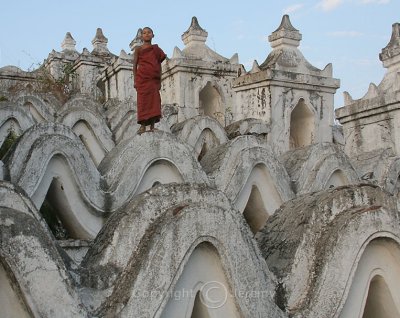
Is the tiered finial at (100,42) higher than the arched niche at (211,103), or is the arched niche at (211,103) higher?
the tiered finial at (100,42)

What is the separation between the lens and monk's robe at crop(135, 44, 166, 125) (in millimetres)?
7277

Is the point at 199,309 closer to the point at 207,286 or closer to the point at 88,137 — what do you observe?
the point at 207,286

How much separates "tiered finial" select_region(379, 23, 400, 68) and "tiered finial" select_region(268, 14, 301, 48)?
48.6 inches

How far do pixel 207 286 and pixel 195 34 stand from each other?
8909 mm

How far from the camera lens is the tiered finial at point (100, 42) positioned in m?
18.2

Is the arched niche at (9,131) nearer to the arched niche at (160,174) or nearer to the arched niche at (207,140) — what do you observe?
the arched niche at (207,140)

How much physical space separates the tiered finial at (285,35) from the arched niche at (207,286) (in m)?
6.86

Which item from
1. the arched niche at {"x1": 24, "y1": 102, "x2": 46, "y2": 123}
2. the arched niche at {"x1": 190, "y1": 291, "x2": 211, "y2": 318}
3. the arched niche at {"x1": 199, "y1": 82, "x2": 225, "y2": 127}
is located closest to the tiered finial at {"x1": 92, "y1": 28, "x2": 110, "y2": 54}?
the arched niche at {"x1": 199, "y1": 82, "x2": 225, "y2": 127}

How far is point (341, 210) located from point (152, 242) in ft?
4.72

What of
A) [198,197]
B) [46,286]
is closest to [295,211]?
[198,197]

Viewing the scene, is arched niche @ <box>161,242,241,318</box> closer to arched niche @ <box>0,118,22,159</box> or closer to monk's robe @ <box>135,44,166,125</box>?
monk's robe @ <box>135,44,166,125</box>

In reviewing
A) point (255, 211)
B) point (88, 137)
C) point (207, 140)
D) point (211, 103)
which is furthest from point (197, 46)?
point (255, 211)

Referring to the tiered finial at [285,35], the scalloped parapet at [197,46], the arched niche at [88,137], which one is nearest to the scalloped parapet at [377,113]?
the tiered finial at [285,35]

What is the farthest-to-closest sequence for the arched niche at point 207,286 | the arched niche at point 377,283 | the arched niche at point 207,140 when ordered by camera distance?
the arched niche at point 207,140 < the arched niche at point 377,283 < the arched niche at point 207,286
